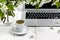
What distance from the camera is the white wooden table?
3.05 feet

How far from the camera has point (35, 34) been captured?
3.20 ft

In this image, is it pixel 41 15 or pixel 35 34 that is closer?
pixel 35 34

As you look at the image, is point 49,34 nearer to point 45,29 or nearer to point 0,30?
point 45,29

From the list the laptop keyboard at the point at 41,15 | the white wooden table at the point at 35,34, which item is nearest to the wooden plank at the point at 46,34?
the white wooden table at the point at 35,34

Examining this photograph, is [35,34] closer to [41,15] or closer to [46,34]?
[46,34]

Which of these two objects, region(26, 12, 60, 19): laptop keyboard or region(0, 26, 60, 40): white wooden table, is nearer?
region(0, 26, 60, 40): white wooden table

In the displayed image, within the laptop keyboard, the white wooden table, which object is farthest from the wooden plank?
the laptop keyboard

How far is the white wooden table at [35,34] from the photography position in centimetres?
93

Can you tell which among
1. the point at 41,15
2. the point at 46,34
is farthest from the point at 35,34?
the point at 41,15

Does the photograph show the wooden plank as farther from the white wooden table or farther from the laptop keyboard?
the laptop keyboard

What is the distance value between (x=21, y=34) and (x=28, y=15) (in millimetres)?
208

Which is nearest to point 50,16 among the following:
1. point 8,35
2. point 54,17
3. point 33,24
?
point 54,17

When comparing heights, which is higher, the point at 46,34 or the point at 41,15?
the point at 41,15

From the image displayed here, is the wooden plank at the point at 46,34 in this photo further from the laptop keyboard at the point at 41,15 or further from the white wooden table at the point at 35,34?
the laptop keyboard at the point at 41,15
